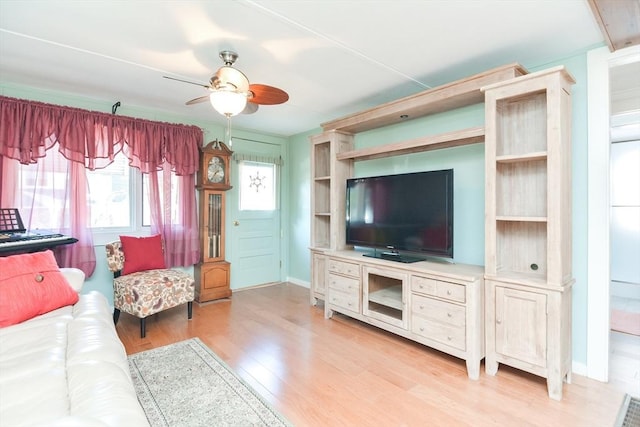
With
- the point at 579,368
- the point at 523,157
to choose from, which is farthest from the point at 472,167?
the point at 579,368

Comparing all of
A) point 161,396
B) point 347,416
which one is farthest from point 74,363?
point 347,416

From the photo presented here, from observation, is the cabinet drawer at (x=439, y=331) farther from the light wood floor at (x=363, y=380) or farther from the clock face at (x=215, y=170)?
the clock face at (x=215, y=170)

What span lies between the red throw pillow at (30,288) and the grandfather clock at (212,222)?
183 cm

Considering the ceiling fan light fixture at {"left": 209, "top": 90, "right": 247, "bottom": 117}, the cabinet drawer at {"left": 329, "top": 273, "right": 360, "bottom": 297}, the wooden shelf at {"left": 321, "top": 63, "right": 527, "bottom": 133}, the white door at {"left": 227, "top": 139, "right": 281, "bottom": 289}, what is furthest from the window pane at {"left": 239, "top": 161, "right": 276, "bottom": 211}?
the ceiling fan light fixture at {"left": 209, "top": 90, "right": 247, "bottom": 117}

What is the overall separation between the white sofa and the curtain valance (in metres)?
1.88

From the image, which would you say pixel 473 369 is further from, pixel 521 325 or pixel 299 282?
pixel 299 282

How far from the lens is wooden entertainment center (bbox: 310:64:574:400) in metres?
2.03

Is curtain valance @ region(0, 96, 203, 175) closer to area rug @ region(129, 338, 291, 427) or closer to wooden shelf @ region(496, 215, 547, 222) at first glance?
area rug @ region(129, 338, 291, 427)

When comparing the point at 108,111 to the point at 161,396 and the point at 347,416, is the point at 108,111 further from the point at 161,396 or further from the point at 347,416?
the point at 347,416

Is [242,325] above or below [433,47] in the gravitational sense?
below

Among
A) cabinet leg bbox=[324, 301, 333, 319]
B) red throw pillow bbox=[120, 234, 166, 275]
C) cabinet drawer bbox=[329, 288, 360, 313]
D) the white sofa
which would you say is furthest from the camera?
cabinet leg bbox=[324, 301, 333, 319]

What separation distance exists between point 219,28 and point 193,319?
2757mm

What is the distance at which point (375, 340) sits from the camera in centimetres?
288

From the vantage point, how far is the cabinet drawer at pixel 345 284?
3.15m
